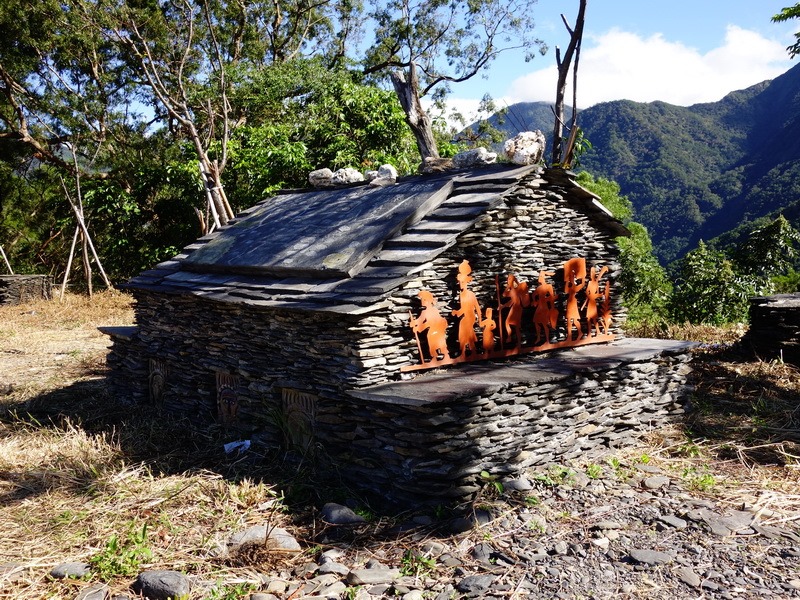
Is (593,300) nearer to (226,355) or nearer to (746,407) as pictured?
(746,407)

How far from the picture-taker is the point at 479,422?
5.68m

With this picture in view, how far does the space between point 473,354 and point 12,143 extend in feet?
59.9

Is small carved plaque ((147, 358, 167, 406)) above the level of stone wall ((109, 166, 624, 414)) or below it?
below

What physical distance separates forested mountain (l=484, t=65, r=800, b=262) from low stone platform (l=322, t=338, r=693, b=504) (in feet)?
71.7

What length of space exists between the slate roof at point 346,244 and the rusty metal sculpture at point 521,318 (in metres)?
0.50

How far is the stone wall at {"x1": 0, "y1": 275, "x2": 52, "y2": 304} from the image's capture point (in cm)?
1861

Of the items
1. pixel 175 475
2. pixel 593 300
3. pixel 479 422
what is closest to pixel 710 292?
pixel 593 300

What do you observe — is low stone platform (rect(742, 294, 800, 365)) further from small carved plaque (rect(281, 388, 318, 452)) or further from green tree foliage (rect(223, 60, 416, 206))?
small carved plaque (rect(281, 388, 318, 452))

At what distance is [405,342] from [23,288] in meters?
16.3

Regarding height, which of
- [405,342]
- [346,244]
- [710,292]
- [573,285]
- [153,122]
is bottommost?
[710,292]

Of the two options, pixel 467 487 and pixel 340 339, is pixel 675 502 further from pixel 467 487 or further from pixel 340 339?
pixel 340 339

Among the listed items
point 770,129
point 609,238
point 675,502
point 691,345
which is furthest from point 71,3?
point 770,129

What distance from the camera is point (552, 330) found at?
7805 millimetres

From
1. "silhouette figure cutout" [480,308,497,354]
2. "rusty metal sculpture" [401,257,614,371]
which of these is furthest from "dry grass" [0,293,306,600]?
"silhouette figure cutout" [480,308,497,354]
